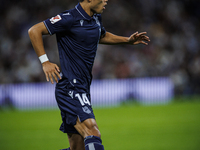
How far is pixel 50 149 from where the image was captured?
18.2 ft

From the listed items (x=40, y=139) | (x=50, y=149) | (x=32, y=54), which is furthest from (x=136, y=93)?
(x=50, y=149)

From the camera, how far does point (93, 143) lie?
2.96 metres

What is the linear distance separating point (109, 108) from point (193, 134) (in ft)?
18.8

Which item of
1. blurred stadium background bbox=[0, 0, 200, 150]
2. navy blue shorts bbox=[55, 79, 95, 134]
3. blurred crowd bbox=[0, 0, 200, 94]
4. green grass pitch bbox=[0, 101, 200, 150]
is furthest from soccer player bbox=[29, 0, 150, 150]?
blurred crowd bbox=[0, 0, 200, 94]

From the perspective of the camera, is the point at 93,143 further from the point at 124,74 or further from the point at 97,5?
the point at 124,74

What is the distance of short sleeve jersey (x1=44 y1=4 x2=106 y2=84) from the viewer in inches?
131

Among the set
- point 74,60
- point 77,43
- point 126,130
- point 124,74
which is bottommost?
point 126,130

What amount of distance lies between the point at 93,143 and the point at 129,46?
515 inches

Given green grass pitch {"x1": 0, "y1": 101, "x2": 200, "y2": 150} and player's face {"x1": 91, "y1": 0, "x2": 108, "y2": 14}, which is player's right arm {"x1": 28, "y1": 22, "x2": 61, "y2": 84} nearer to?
player's face {"x1": 91, "y1": 0, "x2": 108, "y2": 14}

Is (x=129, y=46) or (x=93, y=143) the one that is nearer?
(x=93, y=143)

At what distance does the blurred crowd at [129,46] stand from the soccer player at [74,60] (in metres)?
10.6

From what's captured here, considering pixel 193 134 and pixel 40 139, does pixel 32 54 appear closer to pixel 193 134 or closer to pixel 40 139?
pixel 40 139

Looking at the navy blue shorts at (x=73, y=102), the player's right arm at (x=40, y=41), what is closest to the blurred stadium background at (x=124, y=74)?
the navy blue shorts at (x=73, y=102)

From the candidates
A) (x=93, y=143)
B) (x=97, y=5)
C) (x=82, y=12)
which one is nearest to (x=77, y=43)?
(x=82, y=12)
